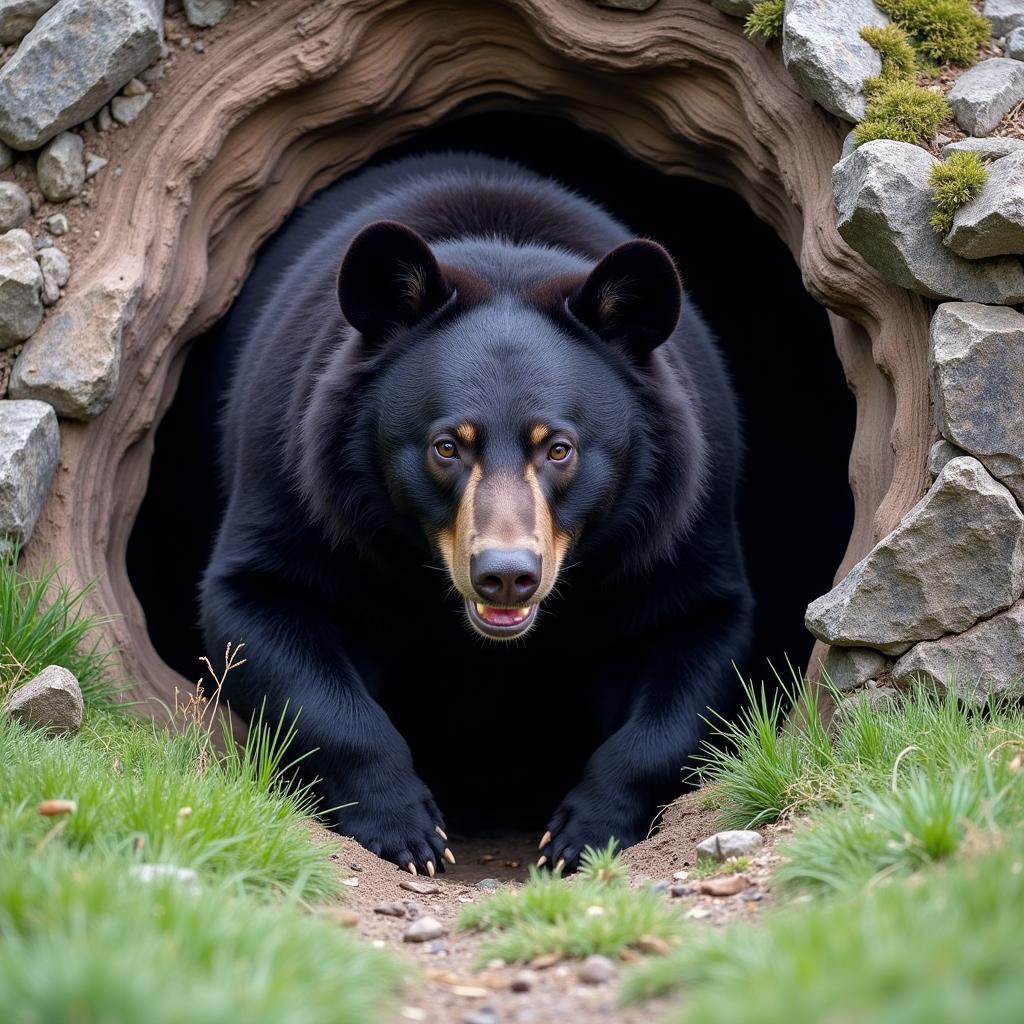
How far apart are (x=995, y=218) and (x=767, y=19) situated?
61.5 inches

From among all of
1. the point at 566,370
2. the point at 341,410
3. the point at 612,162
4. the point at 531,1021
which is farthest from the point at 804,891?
the point at 612,162

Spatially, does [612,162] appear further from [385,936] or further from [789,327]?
[385,936]

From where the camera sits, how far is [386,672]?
5.63 meters

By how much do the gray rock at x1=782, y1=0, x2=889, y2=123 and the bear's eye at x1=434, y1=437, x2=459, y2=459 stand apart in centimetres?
201

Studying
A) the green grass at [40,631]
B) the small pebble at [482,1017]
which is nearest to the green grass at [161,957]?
the small pebble at [482,1017]

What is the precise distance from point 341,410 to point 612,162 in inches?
165

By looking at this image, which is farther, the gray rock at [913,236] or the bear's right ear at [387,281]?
the bear's right ear at [387,281]

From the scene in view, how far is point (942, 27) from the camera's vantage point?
525 cm

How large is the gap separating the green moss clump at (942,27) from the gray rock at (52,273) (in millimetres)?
3424

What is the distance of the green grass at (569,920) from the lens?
9.90 ft

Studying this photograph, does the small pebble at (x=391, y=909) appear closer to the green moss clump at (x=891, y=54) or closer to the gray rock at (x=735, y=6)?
the green moss clump at (x=891, y=54)

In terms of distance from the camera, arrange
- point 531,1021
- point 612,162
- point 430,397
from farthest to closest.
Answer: point 612,162
point 430,397
point 531,1021

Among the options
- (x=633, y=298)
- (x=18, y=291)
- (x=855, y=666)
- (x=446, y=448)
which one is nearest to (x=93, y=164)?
(x=18, y=291)

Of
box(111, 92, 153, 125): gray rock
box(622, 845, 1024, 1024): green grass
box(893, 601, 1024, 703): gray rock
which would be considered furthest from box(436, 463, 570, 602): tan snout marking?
box(111, 92, 153, 125): gray rock
